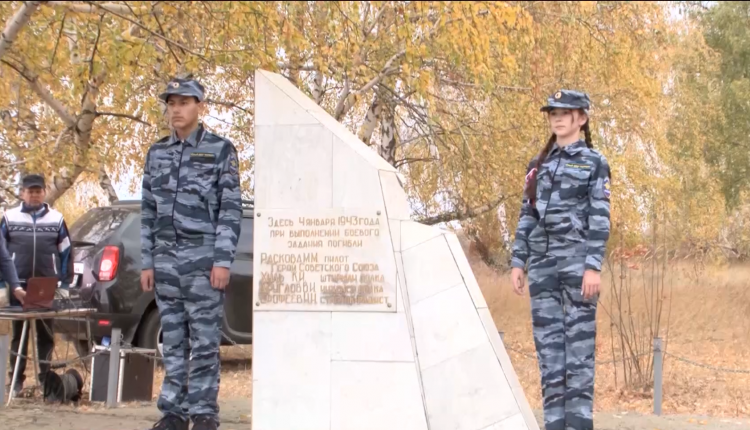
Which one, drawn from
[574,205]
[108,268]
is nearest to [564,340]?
[574,205]

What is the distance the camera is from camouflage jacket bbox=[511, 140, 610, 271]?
471cm

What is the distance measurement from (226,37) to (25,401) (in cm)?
326

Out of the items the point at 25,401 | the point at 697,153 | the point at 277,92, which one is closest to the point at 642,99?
the point at 697,153

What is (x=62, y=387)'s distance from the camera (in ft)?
22.8

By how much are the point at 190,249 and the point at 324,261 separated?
78 centimetres

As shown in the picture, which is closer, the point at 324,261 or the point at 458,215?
the point at 324,261

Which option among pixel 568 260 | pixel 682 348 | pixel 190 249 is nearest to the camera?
pixel 568 260

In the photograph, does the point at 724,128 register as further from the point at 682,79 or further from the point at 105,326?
the point at 105,326

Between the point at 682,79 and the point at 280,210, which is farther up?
the point at 682,79

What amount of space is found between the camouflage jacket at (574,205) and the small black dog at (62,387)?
4.02 metres

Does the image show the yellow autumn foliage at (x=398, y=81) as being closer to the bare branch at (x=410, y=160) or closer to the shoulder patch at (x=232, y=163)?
the bare branch at (x=410, y=160)

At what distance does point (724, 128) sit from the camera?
16344 millimetres

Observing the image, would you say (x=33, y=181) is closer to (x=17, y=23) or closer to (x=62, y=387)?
(x=62, y=387)

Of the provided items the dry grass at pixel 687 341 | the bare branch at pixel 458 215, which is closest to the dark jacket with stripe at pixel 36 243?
the dry grass at pixel 687 341
